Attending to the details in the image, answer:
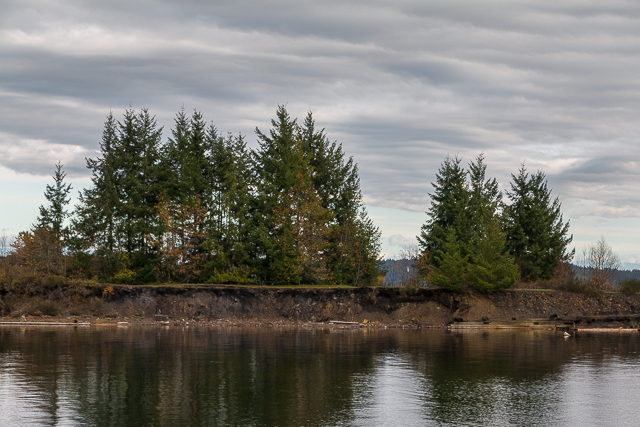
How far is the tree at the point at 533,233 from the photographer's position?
80.2 metres

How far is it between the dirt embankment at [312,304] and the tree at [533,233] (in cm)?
1169

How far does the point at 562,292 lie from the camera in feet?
228

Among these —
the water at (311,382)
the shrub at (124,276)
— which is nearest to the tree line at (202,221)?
the shrub at (124,276)

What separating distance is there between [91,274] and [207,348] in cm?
3599

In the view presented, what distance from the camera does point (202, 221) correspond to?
2906 inches

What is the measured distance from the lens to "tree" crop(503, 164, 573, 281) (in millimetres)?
80250

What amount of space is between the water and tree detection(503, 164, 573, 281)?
1275 inches

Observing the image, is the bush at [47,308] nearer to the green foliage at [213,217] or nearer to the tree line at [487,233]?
the green foliage at [213,217]

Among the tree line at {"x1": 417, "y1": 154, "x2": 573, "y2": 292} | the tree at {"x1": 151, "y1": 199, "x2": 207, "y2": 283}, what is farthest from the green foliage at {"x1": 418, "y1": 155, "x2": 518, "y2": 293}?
the tree at {"x1": 151, "y1": 199, "x2": 207, "y2": 283}

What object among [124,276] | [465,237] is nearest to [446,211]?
[465,237]

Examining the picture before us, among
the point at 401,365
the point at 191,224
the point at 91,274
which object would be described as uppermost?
the point at 191,224

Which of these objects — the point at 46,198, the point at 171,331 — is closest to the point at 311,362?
the point at 171,331

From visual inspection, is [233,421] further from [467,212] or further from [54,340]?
[467,212]

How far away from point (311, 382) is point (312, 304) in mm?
39661
